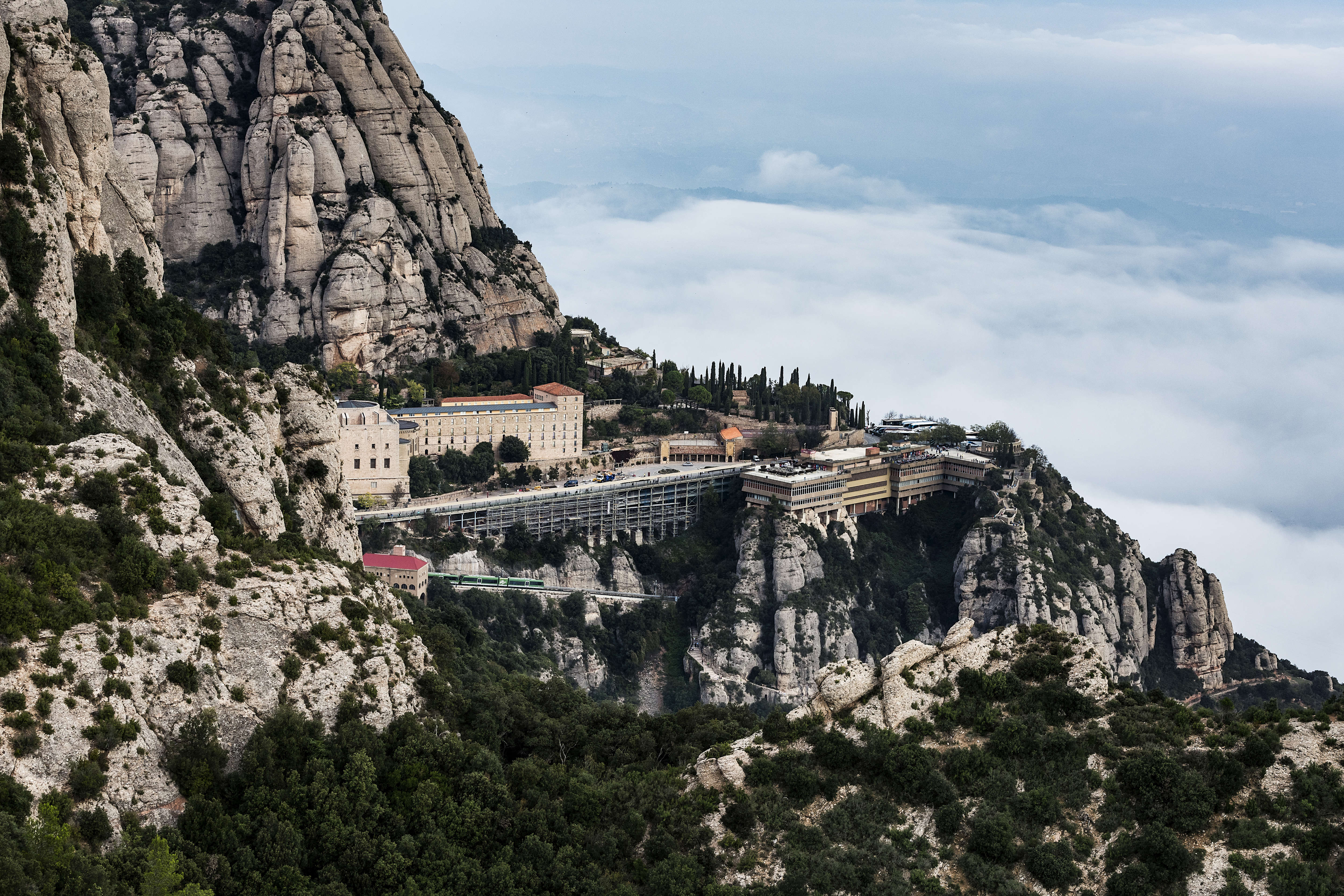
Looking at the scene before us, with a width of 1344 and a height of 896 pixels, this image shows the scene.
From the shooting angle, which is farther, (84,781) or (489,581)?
(489,581)

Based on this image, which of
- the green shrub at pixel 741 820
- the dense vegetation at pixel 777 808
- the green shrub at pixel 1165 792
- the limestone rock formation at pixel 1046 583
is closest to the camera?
the dense vegetation at pixel 777 808

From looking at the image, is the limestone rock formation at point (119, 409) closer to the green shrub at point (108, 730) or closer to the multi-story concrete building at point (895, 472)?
the green shrub at point (108, 730)

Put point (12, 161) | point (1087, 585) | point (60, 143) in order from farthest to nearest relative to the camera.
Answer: point (1087, 585) → point (60, 143) → point (12, 161)

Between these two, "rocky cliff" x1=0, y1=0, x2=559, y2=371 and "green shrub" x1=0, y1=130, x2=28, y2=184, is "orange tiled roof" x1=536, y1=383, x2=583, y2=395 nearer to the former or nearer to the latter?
"rocky cliff" x1=0, y1=0, x2=559, y2=371

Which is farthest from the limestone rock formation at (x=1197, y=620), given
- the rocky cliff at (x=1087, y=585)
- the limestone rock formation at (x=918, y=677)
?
the limestone rock formation at (x=918, y=677)

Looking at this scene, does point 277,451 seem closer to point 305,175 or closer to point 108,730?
point 108,730

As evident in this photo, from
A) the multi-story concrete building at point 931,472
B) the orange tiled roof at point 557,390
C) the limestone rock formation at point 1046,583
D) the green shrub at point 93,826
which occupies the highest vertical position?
the orange tiled roof at point 557,390

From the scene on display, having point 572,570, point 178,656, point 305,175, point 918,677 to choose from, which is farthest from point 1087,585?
point 178,656
